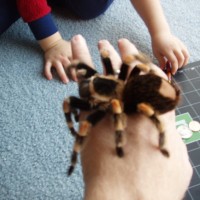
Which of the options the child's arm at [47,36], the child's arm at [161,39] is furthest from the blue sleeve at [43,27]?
the child's arm at [161,39]

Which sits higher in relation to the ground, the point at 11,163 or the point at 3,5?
the point at 3,5

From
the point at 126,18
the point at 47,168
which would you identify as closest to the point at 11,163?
the point at 47,168

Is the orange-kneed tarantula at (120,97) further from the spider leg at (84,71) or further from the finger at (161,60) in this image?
the finger at (161,60)

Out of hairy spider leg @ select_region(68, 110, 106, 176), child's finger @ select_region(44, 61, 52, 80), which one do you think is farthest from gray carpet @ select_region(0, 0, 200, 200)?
hairy spider leg @ select_region(68, 110, 106, 176)

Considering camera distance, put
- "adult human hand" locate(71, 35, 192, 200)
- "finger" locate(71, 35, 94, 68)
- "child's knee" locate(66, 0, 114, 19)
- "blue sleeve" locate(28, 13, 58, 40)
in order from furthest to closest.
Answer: "child's knee" locate(66, 0, 114, 19) < "blue sleeve" locate(28, 13, 58, 40) < "finger" locate(71, 35, 94, 68) < "adult human hand" locate(71, 35, 192, 200)

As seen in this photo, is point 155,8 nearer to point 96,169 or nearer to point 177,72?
point 177,72

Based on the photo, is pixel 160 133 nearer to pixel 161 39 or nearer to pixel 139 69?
pixel 139 69

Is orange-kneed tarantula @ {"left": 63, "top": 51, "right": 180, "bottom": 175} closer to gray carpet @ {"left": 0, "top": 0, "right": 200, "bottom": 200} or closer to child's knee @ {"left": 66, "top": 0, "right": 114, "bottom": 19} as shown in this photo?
gray carpet @ {"left": 0, "top": 0, "right": 200, "bottom": 200}
